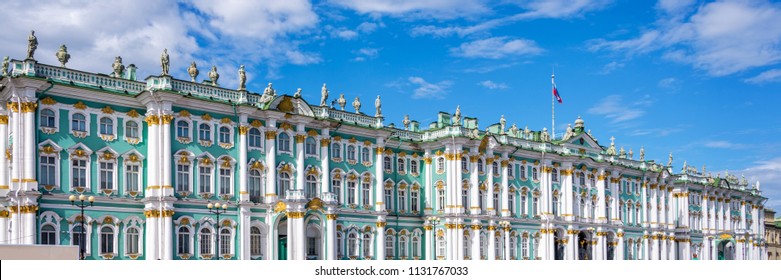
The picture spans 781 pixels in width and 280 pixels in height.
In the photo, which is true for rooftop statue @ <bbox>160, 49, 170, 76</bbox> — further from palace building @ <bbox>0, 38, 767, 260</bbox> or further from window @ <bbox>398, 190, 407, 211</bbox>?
window @ <bbox>398, 190, 407, 211</bbox>

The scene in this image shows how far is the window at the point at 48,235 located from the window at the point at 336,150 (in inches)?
852

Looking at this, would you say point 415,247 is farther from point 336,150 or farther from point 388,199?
point 336,150

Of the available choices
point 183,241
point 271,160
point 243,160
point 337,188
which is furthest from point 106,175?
point 337,188

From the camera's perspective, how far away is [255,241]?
61.5m

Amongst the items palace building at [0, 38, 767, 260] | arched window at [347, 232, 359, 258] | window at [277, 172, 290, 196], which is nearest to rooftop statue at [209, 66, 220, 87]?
palace building at [0, 38, 767, 260]

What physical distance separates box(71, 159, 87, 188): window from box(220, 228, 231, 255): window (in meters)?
9.60

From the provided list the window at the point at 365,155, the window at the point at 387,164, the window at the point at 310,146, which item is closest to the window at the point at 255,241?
the window at the point at 310,146

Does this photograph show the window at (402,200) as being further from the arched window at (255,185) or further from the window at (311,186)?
the arched window at (255,185)

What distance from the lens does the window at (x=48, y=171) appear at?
52.4m

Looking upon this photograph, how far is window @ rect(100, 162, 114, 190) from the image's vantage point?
54.7m

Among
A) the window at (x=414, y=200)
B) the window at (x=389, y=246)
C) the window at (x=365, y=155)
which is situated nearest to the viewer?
the window at (x=365, y=155)
